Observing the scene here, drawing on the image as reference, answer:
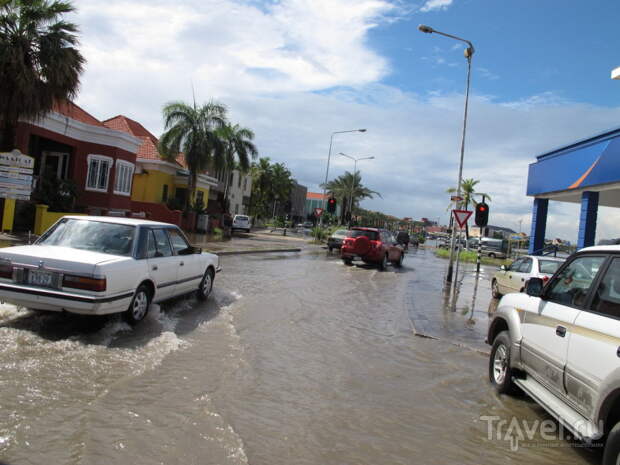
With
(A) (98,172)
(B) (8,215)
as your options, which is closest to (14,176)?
(B) (8,215)

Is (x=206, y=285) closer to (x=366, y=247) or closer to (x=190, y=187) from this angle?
(x=366, y=247)

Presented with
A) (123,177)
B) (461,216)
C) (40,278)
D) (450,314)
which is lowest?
(450,314)

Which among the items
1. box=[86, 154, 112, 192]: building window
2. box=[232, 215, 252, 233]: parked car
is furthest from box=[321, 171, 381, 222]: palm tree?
box=[86, 154, 112, 192]: building window

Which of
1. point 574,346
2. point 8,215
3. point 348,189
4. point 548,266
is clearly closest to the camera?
point 574,346

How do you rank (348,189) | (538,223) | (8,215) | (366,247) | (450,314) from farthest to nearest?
(348,189) < (538,223) < (366,247) < (8,215) < (450,314)

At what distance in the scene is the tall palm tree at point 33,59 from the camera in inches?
600

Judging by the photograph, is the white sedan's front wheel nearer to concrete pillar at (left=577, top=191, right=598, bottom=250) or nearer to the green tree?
concrete pillar at (left=577, top=191, right=598, bottom=250)

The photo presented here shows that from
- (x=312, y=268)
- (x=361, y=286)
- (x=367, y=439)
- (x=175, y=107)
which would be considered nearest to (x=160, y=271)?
(x=367, y=439)

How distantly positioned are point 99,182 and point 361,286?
51.5 feet

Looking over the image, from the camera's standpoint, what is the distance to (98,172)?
79.4 ft

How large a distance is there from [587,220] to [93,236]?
17.9 metres

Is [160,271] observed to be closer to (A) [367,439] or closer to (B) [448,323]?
(A) [367,439]

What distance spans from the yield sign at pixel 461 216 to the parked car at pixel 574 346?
40.2ft

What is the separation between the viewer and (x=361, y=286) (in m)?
14.7
